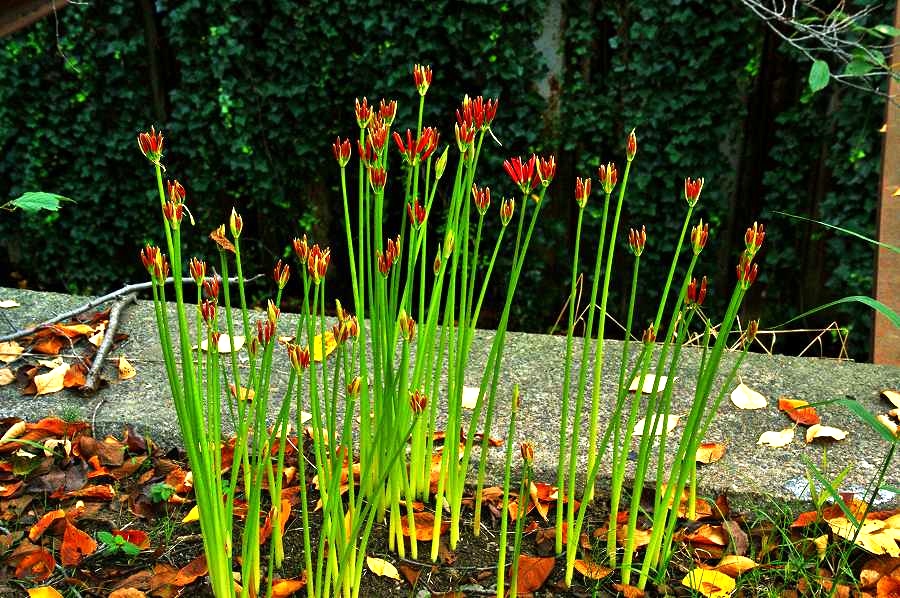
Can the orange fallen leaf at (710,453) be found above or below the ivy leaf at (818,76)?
below

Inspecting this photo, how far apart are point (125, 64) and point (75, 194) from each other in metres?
0.88

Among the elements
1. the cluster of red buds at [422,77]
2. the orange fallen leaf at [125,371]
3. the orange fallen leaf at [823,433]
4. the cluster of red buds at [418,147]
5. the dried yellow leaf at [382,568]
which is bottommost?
the dried yellow leaf at [382,568]

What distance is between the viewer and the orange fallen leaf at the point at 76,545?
1478 millimetres

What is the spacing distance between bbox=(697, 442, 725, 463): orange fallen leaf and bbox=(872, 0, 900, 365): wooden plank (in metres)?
Answer: 1.14

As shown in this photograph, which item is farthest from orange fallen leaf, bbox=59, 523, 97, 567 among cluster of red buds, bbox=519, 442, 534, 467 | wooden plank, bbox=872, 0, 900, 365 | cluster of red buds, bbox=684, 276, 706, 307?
wooden plank, bbox=872, 0, 900, 365

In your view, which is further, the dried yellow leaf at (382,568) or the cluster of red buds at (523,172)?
the dried yellow leaf at (382,568)

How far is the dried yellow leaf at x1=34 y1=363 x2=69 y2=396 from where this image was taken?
2.05m

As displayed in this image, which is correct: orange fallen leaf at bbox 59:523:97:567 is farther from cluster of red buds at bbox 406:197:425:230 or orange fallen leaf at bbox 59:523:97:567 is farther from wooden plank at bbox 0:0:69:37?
wooden plank at bbox 0:0:69:37

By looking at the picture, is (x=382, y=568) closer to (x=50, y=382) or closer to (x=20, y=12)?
(x=50, y=382)

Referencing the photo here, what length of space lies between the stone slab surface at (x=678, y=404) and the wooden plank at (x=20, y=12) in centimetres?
92

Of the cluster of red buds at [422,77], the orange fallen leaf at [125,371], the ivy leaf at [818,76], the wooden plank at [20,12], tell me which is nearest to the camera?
the cluster of red buds at [422,77]

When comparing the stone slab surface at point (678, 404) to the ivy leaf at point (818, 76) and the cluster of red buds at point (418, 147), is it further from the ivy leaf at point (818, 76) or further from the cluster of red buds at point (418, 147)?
the ivy leaf at point (818, 76)

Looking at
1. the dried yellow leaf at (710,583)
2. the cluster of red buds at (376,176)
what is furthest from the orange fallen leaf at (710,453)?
the cluster of red buds at (376,176)

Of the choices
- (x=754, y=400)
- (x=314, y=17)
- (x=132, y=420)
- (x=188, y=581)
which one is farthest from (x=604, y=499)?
(x=314, y=17)
